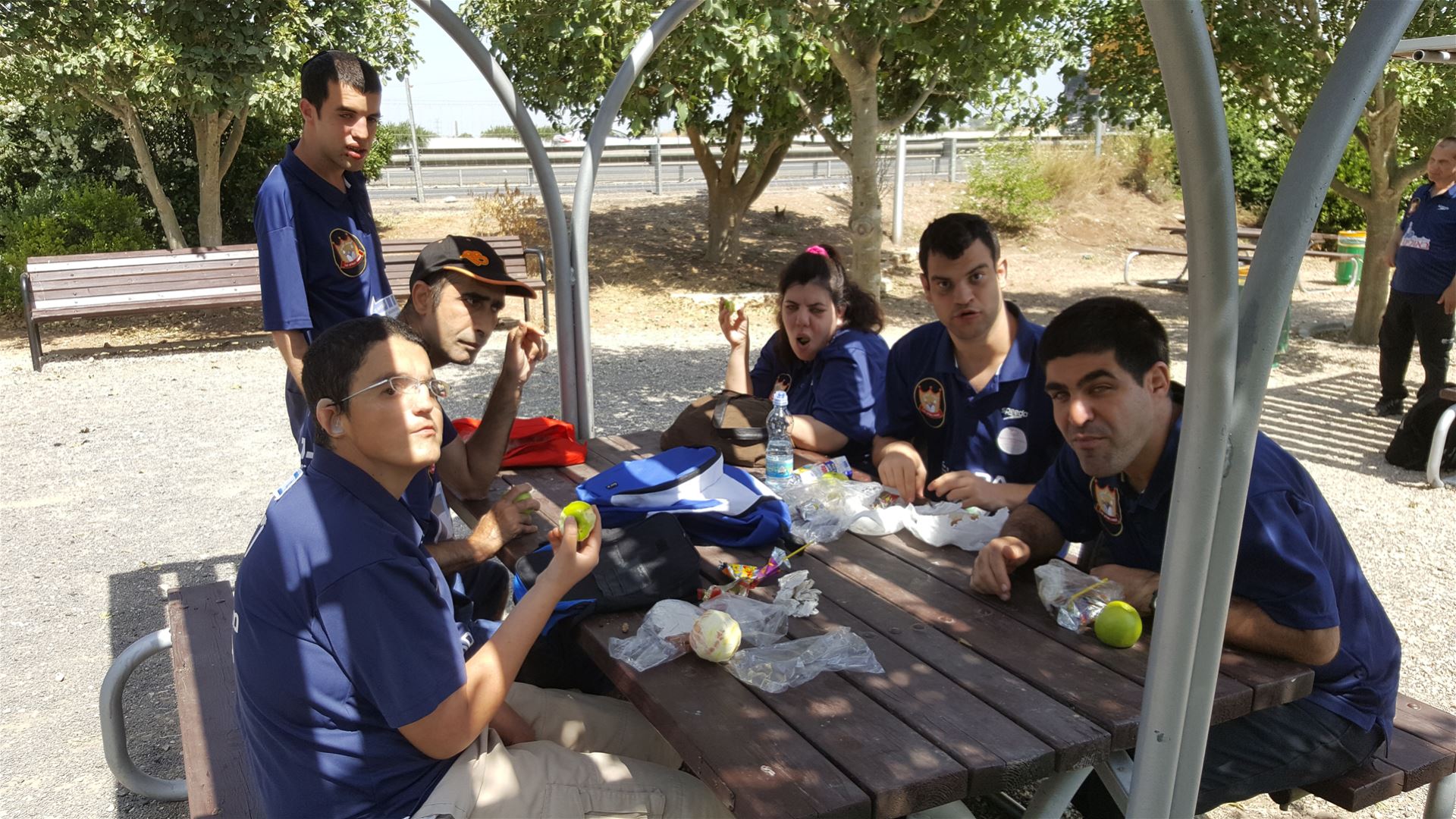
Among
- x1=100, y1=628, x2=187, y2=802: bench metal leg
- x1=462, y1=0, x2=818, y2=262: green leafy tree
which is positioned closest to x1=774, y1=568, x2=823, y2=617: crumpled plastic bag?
x1=100, y1=628, x2=187, y2=802: bench metal leg

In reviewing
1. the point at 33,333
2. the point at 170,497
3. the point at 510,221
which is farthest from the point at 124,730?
the point at 510,221

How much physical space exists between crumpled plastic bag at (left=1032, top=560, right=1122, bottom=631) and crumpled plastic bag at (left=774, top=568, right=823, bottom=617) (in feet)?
1.73

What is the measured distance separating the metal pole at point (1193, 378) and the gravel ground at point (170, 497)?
173cm

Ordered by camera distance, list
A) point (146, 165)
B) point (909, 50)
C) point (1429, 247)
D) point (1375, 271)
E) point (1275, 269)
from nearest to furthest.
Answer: point (1275, 269) < point (1429, 247) < point (909, 50) < point (1375, 271) < point (146, 165)

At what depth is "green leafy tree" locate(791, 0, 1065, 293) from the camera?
8.05 meters

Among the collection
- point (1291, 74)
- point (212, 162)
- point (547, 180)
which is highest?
point (1291, 74)

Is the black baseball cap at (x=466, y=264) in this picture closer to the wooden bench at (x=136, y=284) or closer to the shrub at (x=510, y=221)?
the wooden bench at (x=136, y=284)

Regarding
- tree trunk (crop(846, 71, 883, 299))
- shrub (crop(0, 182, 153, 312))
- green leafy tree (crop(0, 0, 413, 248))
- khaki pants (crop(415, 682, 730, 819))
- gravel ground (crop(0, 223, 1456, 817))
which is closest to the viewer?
khaki pants (crop(415, 682, 730, 819))

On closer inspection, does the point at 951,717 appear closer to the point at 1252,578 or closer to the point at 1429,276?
the point at 1252,578

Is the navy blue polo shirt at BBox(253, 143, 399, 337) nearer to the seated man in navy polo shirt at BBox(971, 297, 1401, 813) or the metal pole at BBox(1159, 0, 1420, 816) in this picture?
the seated man in navy polo shirt at BBox(971, 297, 1401, 813)

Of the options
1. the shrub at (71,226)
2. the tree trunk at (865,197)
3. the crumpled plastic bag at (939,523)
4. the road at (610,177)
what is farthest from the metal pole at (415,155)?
the crumpled plastic bag at (939,523)

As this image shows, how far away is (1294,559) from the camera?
84.4 inches

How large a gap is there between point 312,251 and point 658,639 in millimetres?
1898

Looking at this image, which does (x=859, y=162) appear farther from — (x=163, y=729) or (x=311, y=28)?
(x=163, y=729)
